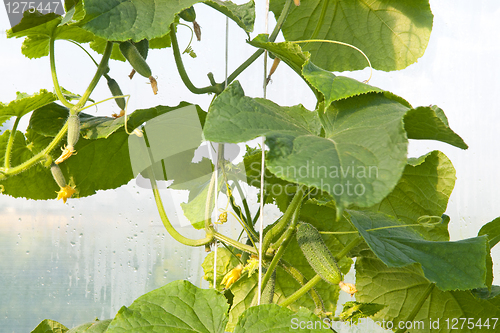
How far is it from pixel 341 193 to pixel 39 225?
0.99 meters

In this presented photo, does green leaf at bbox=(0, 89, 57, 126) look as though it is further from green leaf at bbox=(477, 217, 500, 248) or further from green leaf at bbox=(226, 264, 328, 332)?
green leaf at bbox=(477, 217, 500, 248)

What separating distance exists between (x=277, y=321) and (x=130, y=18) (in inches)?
15.9

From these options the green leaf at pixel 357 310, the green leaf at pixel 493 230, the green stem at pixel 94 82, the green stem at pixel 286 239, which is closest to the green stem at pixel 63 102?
the green stem at pixel 94 82

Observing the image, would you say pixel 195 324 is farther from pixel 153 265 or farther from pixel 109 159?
pixel 153 265

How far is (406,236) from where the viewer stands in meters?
0.60

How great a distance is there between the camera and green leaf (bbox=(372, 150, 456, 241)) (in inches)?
28.2

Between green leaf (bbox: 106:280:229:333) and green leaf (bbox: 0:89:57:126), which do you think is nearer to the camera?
green leaf (bbox: 106:280:229:333)

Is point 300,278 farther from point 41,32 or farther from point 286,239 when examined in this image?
point 41,32

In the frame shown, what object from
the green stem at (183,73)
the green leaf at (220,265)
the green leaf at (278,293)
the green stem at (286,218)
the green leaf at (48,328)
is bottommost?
the green leaf at (48,328)

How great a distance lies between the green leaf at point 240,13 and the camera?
53cm

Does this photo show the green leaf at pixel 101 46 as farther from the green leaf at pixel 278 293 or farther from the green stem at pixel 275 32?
the green leaf at pixel 278 293

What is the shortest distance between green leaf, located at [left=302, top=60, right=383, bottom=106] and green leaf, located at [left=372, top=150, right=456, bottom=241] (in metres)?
0.33

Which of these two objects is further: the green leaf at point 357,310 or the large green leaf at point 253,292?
the large green leaf at point 253,292

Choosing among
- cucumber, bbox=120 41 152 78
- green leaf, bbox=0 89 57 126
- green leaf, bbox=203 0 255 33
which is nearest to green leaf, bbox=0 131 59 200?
green leaf, bbox=0 89 57 126
